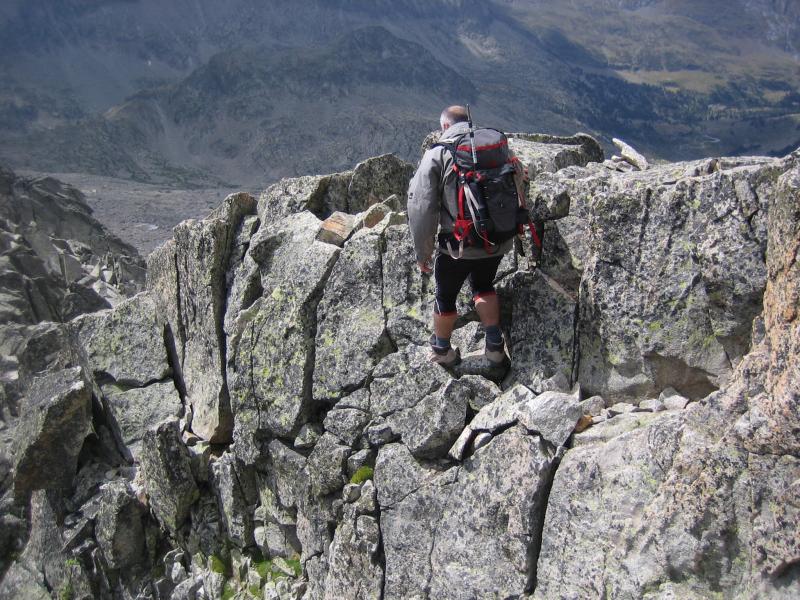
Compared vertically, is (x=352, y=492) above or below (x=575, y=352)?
below

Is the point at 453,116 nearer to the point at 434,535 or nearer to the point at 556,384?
the point at 556,384

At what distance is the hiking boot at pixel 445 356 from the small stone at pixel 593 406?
8.80 ft

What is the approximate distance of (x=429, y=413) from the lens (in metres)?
12.2

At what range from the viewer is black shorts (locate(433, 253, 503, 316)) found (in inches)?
472

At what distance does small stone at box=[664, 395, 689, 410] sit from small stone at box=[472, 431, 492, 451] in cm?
293

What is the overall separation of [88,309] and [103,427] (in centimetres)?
3823

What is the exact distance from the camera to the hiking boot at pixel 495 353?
1230 centimetres

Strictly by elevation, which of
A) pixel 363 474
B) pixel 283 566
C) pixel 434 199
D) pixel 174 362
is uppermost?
pixel 434 199

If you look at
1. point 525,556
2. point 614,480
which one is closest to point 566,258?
point 614,480

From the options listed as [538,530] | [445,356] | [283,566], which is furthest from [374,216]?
[283,566]

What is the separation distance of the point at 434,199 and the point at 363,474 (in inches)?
222

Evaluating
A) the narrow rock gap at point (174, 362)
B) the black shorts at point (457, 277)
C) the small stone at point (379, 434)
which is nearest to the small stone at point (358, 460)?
the small stone at point (379, 434)

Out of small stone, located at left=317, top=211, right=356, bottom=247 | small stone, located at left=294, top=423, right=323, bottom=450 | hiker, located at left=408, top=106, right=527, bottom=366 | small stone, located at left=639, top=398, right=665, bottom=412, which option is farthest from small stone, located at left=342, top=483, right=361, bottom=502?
small stone, located at left=639, top=398, right=665, bottom=412

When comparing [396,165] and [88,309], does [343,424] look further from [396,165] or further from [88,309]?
[88,309]
